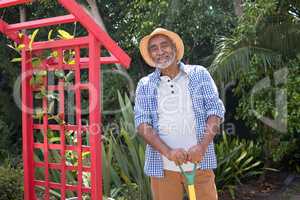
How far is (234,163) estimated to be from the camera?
579cm

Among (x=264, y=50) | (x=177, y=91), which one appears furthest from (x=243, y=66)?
(x=177, y=91)

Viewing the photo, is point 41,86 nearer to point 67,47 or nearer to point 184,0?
point 67,47

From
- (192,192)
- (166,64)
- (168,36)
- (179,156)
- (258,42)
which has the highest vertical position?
(258,42)

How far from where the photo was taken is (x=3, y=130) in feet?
25.8

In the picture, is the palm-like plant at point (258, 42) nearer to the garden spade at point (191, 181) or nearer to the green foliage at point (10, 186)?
the green foliage at point (10, 186)

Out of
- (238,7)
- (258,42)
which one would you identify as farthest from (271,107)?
(238,7)

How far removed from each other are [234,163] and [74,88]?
9.90ft

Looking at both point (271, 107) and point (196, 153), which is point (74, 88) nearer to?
point (196, 153)

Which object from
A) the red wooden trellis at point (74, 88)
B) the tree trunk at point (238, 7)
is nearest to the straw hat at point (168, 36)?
the red wooden trellis at point (74, 88)

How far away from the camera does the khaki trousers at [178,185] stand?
9.75 ft

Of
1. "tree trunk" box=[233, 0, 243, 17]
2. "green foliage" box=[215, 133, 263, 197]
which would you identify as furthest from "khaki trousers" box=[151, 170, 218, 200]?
"tree trunk" box=[233, 0, 243, 17]

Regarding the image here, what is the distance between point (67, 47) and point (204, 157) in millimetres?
1218

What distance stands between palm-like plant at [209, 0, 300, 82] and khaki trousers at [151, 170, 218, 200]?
8.96ft

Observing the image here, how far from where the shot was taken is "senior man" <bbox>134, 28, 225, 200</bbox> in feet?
9.55
